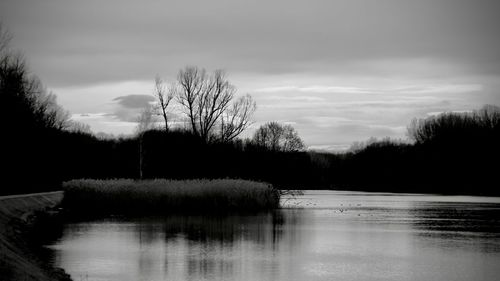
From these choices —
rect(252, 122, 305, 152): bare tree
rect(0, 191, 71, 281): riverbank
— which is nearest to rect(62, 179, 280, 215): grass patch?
rect(0, 191, 71, 281): riverbank

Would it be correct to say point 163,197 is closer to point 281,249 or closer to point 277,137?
point 281,249

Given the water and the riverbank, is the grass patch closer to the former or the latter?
the riverbank

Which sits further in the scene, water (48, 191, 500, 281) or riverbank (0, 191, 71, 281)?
water (48, 191, 500, 281)

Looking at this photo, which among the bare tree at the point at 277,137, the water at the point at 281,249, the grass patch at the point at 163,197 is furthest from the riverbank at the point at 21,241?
the bare tree at the point at 277,137

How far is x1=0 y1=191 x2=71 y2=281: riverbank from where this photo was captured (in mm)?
15460

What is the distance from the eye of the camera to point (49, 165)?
74.9m

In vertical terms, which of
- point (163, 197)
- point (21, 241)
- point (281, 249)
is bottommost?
point (281, 249)

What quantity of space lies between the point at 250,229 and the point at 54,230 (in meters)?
9.22

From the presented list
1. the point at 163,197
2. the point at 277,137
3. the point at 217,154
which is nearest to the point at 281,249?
the point at 163,197

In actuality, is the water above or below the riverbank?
below

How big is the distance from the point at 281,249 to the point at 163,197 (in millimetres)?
24542

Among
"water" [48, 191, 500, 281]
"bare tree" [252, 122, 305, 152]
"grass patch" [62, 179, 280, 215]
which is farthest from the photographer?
"bare tree" [252, 122, 305, 152]

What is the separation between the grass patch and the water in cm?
814

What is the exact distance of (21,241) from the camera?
25688mm
